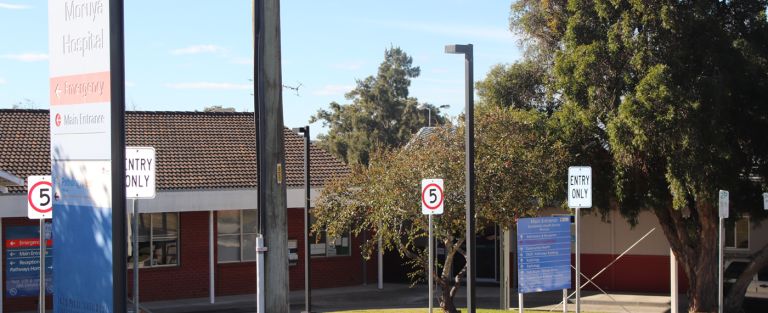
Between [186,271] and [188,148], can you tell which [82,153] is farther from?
[188,148]

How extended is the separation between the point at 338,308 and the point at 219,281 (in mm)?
4369

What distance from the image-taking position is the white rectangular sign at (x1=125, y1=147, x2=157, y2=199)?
9.57 meters

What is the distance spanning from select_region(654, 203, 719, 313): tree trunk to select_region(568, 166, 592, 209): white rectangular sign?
24.7ft

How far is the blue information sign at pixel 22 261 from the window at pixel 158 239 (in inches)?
105

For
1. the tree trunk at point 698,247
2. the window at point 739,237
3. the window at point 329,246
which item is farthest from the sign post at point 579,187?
the window at point 329,246

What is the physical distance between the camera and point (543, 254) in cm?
1464

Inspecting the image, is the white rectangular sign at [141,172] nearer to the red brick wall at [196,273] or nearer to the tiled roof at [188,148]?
the tiled roof at [188,148]

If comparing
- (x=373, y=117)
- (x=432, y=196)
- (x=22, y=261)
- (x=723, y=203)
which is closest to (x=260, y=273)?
(x=432, y=196)

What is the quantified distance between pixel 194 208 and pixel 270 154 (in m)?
15.3

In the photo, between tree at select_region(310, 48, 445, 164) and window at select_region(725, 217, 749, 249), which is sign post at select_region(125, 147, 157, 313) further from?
tree at select_region(310, 48, 445, 164)

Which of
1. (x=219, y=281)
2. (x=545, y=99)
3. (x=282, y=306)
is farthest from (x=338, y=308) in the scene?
(x=282, y=306)

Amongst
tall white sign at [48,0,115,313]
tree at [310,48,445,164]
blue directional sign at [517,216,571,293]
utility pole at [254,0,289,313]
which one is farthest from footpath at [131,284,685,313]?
tree at [310,48,445,164]

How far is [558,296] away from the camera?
2578 centimetres

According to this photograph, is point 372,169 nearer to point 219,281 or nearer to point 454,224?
point 454,224
